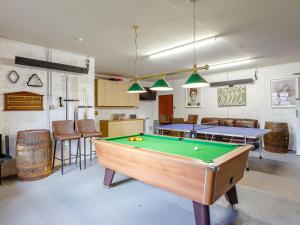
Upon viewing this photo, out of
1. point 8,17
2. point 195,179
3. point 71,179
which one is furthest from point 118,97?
point 195,179

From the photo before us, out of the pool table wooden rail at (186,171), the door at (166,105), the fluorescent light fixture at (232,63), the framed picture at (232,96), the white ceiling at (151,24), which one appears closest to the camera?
the pool table wooden rail at (186,171)

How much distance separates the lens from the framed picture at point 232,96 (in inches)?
271

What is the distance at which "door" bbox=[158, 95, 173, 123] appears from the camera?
9188 mm

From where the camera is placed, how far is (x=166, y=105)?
9.39m

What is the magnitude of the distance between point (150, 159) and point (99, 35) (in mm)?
2592

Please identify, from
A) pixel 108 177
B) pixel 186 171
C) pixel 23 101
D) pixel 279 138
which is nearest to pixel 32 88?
pixel 23 101

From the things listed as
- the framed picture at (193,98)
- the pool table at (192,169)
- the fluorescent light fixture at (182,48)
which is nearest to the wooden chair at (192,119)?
the framed picture at (193,98)

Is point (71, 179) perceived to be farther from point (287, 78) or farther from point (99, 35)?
point (287, 78)

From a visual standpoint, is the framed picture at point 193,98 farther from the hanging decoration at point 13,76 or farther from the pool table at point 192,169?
the hanging decoration at point 13,76

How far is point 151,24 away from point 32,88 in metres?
2.91

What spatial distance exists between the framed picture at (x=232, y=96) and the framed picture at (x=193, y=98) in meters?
0.93

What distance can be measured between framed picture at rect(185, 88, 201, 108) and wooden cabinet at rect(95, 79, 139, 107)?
2335 mm

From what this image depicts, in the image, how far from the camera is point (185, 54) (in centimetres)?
477

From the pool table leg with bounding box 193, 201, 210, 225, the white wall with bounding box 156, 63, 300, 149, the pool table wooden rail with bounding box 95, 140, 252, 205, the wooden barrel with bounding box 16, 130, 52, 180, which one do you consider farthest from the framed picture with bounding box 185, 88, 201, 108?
the pool table leg with bounding box 193, 201, 210, 225
